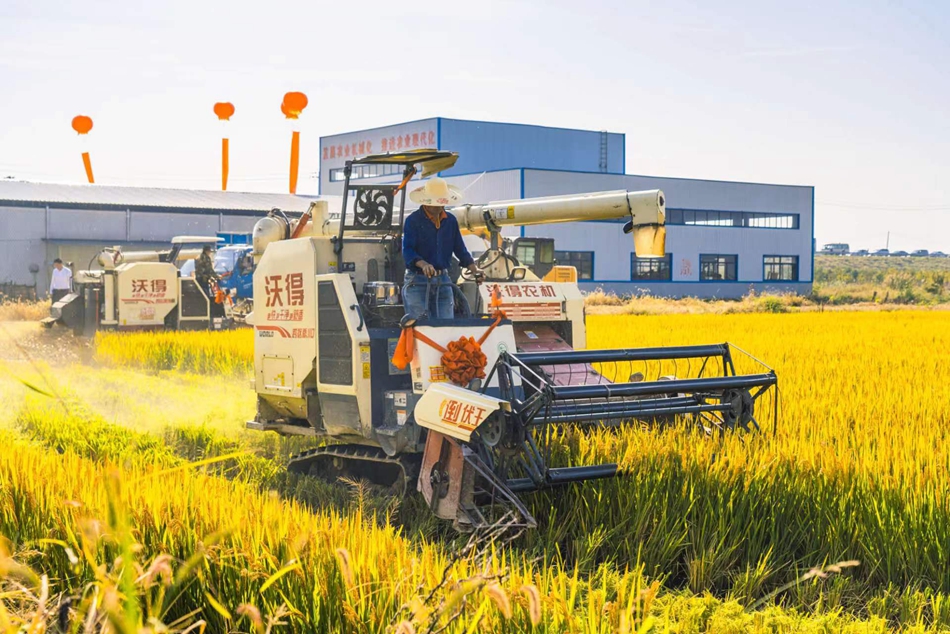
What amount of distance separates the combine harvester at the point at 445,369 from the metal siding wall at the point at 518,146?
48098 mm

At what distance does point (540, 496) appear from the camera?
7.13 meters

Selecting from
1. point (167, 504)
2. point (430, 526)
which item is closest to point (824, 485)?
point (430, 526)

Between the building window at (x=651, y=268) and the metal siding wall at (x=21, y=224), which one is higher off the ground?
the metal siding wall at (x=21, y=224)

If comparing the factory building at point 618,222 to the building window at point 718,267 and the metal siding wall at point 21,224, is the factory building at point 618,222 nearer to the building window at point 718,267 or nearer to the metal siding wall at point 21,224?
the building window at point 718,267

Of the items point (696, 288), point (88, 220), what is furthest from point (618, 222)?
point (88, 220)

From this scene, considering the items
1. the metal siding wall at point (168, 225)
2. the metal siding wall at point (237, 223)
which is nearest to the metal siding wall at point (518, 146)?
the metal siding wall at point (237, 223)

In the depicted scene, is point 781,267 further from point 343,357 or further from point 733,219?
point 343,357

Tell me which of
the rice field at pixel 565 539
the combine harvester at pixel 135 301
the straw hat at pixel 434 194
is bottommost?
the rice field at pixel 565 539

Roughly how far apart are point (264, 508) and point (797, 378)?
8.91m

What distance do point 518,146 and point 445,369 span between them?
55.6 m

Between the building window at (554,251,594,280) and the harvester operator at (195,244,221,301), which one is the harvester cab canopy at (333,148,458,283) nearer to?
the harvester operator at (195,244,221,301)

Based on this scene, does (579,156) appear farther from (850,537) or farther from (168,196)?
(850,537)

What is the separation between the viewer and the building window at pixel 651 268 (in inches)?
1994

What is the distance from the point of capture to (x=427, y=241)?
8820 millimetres
